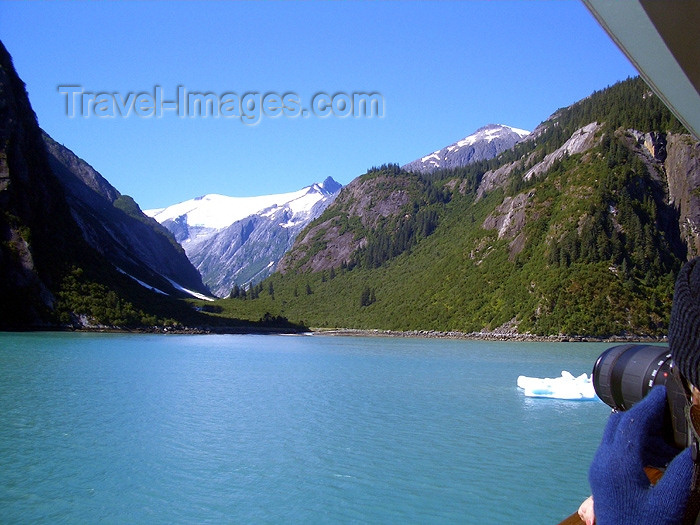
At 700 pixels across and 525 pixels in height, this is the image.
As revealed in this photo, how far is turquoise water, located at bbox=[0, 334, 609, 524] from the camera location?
25.2 ft

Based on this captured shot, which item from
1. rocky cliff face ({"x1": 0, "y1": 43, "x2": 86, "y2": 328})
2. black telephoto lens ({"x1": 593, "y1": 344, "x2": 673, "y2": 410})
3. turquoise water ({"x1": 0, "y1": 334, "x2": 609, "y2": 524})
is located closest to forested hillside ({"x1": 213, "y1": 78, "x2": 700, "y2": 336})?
rocky cliff face ({"x1": 0, "y1": 43, "x2": 86, "y2": 328})

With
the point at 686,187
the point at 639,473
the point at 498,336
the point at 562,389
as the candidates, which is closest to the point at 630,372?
the point at 639,473

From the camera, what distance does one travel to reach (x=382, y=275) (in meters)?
87.3

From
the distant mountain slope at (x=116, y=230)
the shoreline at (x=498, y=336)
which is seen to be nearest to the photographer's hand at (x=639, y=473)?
the shoreline at (x=498, y=336)

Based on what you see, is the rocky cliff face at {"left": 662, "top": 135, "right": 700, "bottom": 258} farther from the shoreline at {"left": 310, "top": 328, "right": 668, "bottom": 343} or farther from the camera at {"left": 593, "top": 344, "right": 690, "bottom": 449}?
the camera at {"left": 593, "top": 344, "right": 690, "bottom": 449}

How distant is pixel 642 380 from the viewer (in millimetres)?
1643

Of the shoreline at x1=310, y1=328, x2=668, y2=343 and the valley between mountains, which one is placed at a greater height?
the valley between mountains

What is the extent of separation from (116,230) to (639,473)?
107 meters

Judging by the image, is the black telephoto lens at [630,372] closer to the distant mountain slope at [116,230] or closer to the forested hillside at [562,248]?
the forested hillside at [562,248]

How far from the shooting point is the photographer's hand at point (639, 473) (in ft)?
4.47

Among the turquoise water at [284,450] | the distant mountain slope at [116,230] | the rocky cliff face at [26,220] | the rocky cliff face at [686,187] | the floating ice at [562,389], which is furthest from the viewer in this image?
the distant mountain slope at [116,230]

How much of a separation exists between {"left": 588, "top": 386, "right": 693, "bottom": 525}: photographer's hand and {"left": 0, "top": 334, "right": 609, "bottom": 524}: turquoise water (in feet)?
20.9

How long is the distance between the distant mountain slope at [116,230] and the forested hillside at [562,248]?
55.6 feet

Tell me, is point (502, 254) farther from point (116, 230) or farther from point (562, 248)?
point (116, 230)
